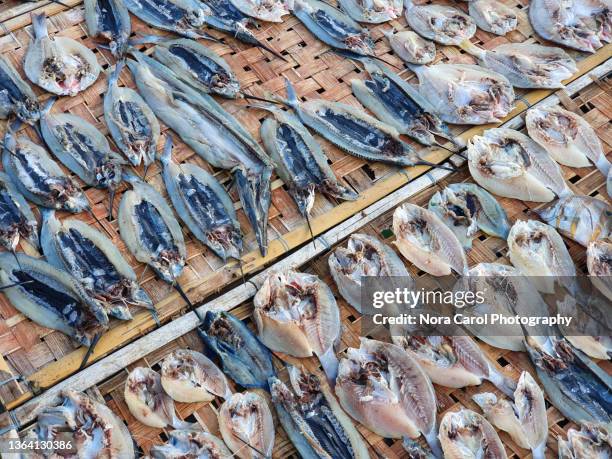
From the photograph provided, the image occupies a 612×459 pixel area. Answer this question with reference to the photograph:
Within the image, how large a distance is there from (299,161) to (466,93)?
1.30 m

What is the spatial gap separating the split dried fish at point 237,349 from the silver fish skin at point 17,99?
5.60 feet

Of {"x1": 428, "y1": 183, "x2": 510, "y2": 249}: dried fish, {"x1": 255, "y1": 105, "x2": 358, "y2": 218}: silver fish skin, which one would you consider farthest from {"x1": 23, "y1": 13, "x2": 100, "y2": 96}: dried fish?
{"x1": 428, "y1": 183, "x2": 510, "y2": 249}: dried fish

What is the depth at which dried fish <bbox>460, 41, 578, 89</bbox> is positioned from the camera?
15.2ft

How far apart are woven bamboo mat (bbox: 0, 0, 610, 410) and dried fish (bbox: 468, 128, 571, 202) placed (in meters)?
0.22

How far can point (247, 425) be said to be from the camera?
321 centimetres

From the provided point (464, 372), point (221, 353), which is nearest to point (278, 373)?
point (221, 353)

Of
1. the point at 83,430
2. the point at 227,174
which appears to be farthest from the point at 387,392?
the point at 227,174

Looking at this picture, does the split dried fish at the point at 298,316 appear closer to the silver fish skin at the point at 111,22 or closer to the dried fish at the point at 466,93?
the dried fish at the point at 466,93

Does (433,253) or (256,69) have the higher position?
(256,69)

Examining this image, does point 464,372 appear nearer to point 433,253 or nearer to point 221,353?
→ point 433,253

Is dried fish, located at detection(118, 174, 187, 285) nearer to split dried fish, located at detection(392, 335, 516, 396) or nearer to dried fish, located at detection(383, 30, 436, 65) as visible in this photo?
split dried fish, located at detection(392, 335, 516, 396)

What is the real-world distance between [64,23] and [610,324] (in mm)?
3930

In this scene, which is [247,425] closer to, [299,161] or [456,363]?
[456,363]

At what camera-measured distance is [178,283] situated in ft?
11.8
